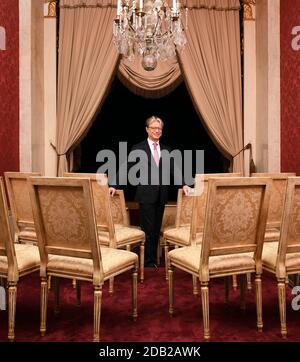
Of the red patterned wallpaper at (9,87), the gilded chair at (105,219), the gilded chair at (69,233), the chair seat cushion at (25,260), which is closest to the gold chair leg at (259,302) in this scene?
the gilded chair at (69,233)

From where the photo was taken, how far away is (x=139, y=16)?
9.77 ft

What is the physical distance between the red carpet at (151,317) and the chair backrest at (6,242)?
1.15ft

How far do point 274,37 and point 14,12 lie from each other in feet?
8.59

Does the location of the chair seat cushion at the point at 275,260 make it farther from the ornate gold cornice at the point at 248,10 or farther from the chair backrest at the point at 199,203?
the ornate gold cornice at the point at 248,10

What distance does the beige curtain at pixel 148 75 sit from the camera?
4.51 metres

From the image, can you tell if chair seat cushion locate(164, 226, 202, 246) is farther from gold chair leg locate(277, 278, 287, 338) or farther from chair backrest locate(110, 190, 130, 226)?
gold chair leg locate(277, 278, 287, 338)

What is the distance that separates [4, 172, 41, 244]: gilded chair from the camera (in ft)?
9.66

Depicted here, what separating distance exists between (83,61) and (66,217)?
2.88 metres

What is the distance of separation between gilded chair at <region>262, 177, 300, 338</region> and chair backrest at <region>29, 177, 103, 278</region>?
89 cm

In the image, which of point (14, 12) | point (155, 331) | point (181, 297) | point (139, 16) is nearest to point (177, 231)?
point (181, 297)

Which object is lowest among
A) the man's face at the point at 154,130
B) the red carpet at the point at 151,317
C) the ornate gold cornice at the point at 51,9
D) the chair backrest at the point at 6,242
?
the red carpet at the point at 151,317

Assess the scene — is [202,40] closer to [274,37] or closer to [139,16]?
[274,37]

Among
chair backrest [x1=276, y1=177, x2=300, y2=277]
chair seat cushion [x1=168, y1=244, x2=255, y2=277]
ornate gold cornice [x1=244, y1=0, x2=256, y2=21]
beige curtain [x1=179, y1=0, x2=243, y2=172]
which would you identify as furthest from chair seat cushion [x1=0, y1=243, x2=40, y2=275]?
ornate gold cornice [x1=244, y1=0, x2=256, y2=21]

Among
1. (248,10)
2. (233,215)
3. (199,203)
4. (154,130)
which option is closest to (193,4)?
(248,10)
